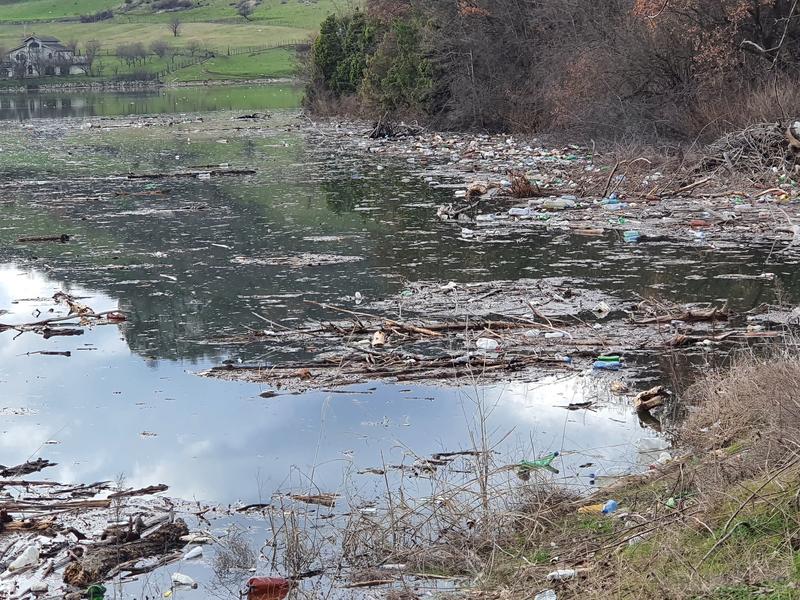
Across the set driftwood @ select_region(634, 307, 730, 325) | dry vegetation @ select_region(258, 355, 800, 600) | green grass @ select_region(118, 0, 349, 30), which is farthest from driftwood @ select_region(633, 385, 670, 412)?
green grass @ select_region(118, 0, 349, 30)

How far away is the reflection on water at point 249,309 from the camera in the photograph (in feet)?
22.9

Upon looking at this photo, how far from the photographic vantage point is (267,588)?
5.09 metres

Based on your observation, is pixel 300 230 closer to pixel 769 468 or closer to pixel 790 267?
pixel 790 267

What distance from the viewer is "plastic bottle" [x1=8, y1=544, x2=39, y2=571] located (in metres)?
5.27

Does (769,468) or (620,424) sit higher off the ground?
(769,468)

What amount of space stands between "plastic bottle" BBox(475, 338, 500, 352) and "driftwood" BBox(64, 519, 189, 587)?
3432mm

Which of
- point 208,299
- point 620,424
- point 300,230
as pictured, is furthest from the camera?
point 300,230

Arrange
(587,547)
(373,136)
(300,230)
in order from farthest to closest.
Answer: (373,136), (300,230), (587,547)

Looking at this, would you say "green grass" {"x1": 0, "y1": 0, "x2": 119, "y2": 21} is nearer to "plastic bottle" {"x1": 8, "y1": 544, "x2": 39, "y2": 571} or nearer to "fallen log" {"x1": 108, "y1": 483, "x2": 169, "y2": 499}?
"fallen log" {"x1": 108, "y1": 483, "x2": 169, "y2": 499}

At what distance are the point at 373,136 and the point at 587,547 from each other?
2657 centimetres

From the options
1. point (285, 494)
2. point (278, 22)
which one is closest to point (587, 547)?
point (285, 494)

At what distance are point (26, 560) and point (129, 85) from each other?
286ft

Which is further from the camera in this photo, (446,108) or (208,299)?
(446,108)

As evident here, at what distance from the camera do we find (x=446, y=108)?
105 ft
